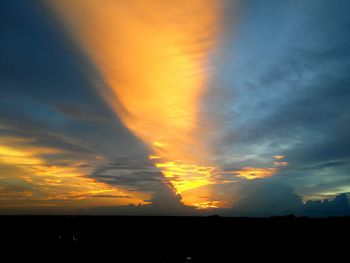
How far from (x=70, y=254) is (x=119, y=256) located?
939 cm

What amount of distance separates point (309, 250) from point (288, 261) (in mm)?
17066

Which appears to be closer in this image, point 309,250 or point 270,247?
point 309,250

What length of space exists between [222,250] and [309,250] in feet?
64.0

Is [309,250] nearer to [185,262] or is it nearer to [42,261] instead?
[185,262]

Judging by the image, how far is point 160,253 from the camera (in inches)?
2454

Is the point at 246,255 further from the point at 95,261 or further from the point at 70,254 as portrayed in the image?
the point at 70,254

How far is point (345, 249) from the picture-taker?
67.9 m

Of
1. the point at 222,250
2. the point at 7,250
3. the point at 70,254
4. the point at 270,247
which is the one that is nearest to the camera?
the point at 70,254

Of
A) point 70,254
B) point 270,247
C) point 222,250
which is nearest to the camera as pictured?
point 70,254

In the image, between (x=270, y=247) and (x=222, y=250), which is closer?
(x=222, y=250)

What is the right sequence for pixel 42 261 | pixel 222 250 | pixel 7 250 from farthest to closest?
pixel 222 250 < pixel 7 250 < pixel 42 261

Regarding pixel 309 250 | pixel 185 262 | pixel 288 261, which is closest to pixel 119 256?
pixel 185 262

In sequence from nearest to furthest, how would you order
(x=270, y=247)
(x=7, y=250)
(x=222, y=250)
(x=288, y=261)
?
(x=288, y=261)
(x=7, y=250)
(x=222, y=250)
(x=270, y=247)

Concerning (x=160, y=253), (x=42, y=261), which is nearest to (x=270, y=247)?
(x=160, y=253)
